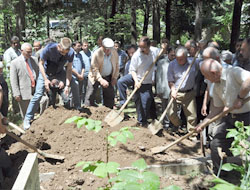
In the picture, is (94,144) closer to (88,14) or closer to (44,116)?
(44,116)

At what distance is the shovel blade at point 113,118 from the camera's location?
546 cm

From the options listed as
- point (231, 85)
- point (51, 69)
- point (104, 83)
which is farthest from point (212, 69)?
point (51, 69)

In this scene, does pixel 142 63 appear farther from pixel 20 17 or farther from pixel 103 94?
pixel 20 17

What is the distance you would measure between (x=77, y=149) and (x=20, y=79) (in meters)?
2.30

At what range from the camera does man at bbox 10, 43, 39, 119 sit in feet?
19.2

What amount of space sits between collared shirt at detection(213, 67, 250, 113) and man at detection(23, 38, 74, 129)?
300 centimetres

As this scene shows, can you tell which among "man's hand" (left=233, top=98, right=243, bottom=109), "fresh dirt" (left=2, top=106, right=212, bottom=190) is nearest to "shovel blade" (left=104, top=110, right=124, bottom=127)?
"fresh dirt" (left=2, top=106, right=212, bottom=190)

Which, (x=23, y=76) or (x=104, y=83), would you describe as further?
(x=104, y=83)

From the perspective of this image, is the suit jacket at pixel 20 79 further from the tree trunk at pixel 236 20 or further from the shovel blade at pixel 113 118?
the tree trunk at pixel 236 20

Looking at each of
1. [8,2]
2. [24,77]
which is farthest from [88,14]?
[24,77]

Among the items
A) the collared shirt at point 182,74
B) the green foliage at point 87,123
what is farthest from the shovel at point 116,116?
the green foliage at point 87,123

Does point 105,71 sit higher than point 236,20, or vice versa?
point 236,20

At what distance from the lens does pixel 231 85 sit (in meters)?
3.45

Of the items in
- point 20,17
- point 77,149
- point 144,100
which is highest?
point 20,17
